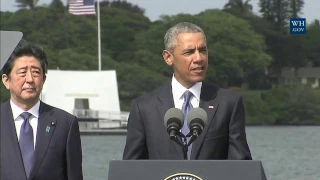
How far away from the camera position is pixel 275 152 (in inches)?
1822

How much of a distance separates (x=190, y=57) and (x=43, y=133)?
83cm

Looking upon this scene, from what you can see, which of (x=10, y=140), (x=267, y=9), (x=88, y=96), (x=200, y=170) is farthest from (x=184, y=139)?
(x=267, y=9)

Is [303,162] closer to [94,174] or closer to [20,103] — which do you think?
[94,174]

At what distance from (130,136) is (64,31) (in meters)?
70.6

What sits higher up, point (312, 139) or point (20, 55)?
point (20, 55)

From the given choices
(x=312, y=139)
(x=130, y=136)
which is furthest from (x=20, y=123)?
(x=312, y=139)

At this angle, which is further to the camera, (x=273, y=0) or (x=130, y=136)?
(x=273, y=0)

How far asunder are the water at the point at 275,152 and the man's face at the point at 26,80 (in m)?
23.0

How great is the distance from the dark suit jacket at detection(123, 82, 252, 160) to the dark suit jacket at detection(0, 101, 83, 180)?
0.28m

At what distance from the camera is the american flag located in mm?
52812

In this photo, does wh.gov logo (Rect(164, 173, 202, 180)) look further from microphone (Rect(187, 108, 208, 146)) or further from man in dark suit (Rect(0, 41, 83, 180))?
man in dark suit (Rect(0, 41, 83, 180))

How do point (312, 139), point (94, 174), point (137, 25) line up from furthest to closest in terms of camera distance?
point (137, 25), point (312, 139), point (94, 174)

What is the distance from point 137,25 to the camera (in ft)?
250

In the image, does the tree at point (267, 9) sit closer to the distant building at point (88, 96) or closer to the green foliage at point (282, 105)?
the green foliage at point (282, 105)
